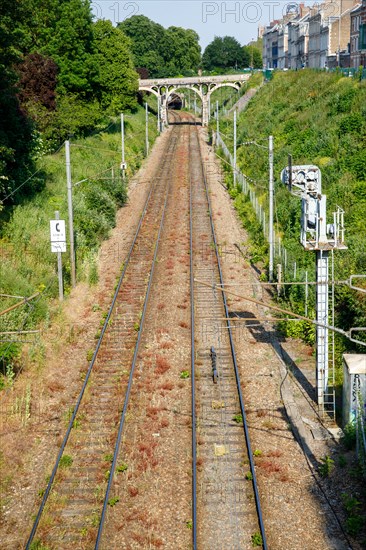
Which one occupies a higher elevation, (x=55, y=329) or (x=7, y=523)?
(x=55, y=329)

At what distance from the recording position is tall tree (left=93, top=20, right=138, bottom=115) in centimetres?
5909

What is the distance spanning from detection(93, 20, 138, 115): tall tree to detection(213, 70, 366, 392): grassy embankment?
10523 mm

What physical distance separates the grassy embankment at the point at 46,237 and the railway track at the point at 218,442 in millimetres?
4963

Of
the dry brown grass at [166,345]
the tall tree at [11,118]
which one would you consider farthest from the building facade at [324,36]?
the dry brown grass at [166,345]

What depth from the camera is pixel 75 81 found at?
5038 centimetres

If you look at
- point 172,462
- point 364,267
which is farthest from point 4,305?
point 364,267

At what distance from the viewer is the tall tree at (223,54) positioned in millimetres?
145750

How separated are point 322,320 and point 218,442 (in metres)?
4.02

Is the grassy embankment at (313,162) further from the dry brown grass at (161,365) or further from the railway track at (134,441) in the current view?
the dry brown grass at (161,365)

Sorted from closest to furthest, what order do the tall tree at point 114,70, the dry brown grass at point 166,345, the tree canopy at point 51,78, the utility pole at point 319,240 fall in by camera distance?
the utility pole at point 319,240 < the dry brown grass at point 166,345 < the tree canopy at point 51,78 < the tall tree at point 114,70

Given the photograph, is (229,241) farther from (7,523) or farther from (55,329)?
(7,523)

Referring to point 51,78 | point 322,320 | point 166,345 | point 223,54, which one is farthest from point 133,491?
point 223,54

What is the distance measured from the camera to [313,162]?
36.4m

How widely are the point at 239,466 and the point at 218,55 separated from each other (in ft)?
469
